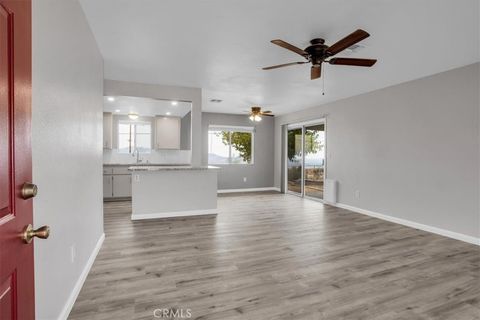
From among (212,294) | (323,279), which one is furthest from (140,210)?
(323,279)

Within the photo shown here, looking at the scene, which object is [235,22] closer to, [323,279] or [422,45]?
[422,45]

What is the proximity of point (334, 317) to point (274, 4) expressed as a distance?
257 cm

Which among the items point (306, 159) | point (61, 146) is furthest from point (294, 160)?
point (61, 146)

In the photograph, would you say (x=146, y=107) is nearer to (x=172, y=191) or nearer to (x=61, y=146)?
(x=172, y=191)

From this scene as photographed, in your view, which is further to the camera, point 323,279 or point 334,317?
point 323,279

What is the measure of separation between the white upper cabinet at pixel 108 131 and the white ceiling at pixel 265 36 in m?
2.72

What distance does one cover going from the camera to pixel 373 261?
293 cm

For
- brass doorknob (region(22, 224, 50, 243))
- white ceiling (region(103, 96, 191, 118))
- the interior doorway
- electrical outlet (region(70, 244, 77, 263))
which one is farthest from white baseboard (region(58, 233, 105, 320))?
the interior doorway

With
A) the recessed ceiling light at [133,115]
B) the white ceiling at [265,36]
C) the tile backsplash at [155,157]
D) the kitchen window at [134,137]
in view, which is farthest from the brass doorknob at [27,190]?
the kitchen window at [134,137]

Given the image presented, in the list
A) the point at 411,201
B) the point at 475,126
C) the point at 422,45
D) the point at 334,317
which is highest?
the point at 422,45

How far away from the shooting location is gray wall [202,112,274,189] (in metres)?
7.91

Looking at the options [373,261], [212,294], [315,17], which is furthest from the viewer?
[373,261]

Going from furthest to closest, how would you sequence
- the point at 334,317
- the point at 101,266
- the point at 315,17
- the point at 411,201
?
the point at 411,201
the point at 101,266
the point at 315,17
the point at 334,317

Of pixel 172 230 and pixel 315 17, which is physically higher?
pixel 315 17
